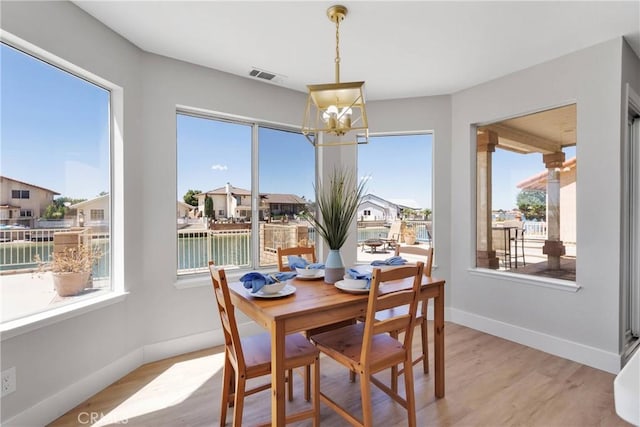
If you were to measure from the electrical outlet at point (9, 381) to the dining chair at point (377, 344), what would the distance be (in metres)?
1.74

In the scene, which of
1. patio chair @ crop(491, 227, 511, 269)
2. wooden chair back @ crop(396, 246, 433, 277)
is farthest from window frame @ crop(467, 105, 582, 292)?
wooden chair back @ crop(396, 246, 433, 277)

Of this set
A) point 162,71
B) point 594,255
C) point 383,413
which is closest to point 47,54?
point 162,71

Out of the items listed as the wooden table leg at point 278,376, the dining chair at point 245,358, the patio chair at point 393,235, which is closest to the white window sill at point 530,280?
the patio chair at point 393,235

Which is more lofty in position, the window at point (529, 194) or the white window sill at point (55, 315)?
the window at point (529, 194)

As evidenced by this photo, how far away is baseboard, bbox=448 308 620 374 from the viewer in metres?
2.79

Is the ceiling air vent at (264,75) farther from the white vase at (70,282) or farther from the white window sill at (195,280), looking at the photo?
the white vase at (70,282)

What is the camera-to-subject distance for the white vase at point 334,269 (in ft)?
7.52

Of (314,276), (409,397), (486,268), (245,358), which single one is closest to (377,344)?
(409,397)

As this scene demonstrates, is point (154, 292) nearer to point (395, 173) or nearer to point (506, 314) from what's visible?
point (395, 173)

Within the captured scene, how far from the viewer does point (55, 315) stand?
213 cm

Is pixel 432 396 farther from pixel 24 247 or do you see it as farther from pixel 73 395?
pixel 24 247

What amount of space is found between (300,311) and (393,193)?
115 inches

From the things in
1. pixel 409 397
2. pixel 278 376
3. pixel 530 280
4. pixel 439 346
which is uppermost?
pixel 530 280

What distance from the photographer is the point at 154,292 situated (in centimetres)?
300
